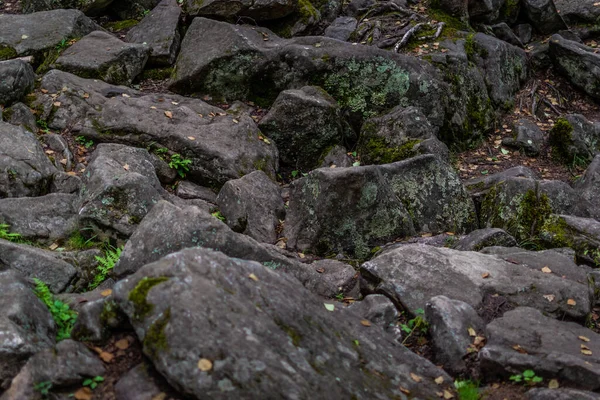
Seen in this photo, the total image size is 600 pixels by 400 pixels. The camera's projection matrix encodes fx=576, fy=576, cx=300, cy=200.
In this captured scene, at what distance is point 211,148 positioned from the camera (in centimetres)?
973

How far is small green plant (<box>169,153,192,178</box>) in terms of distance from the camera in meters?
9.52

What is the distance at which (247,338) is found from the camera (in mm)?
4016

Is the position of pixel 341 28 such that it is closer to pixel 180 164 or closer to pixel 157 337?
pixel 180 164

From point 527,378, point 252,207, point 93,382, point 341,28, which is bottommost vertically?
point 252,207

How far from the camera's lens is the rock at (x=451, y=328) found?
539 cm

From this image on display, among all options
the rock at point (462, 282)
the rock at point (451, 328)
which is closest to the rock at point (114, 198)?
the rock at point (462, 282)

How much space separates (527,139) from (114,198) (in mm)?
9268

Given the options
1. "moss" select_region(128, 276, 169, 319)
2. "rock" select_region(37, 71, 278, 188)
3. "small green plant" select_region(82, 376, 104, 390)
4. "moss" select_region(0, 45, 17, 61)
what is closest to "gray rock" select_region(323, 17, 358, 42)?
"rock" select_region(37, 71, 278, 188)

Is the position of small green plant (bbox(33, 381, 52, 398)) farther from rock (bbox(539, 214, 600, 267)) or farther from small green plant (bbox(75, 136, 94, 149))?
rock (bbox(539, 214, 600, 267))

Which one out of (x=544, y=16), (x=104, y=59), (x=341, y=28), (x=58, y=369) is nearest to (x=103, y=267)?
(x=58, y=369)

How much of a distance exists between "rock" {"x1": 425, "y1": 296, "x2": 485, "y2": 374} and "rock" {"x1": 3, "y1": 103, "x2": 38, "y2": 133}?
23.0ft

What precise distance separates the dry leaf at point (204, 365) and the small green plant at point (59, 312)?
148 cm

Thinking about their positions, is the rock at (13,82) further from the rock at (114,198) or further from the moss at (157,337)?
the moss at (157,337)

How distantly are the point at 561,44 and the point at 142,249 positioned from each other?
512 inches
